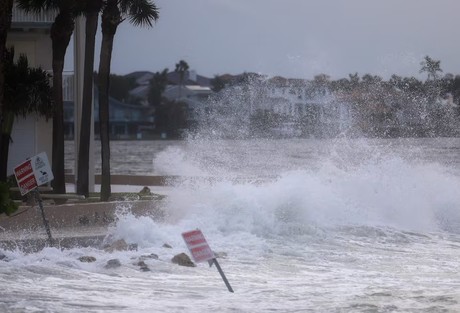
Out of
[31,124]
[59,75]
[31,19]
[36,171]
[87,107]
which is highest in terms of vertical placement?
[31,19]

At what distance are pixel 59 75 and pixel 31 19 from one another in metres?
4.08

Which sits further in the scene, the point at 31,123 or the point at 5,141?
the point at 31,123

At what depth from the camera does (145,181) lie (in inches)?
1447

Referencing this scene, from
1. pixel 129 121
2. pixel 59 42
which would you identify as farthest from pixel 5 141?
pixel 129 121

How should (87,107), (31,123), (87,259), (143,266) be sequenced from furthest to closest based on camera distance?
(31,123) < (87,107) < (87,259) < (143,266)

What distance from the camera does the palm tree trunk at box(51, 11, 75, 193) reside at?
2600 cm

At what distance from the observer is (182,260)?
17.3 metres

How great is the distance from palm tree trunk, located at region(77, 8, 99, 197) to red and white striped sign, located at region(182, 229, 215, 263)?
1438cm

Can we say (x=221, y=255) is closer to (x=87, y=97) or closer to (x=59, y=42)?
(x=59, y=42)

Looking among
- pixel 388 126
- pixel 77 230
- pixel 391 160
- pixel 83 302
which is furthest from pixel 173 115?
pixel 83 302

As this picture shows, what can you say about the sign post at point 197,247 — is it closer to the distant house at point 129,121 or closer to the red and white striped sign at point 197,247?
the red and white striped sign at point 197,247

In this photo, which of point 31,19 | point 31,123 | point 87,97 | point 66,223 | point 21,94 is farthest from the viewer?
point 31,123

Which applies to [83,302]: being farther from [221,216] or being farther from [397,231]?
[397,231]

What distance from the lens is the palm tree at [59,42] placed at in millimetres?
25844
